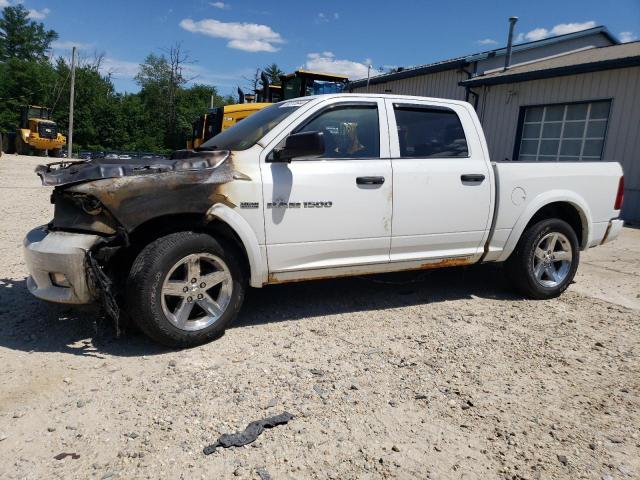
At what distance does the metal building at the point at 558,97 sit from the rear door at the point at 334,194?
1016 centimetres

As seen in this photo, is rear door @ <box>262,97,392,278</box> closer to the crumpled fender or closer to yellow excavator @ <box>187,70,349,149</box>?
the crumpled fender

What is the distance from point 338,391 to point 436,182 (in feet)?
7.23

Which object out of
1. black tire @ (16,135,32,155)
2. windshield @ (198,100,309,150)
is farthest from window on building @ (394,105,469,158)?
black tire @ (16,135,32,155)

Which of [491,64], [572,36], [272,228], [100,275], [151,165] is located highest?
[572,36]

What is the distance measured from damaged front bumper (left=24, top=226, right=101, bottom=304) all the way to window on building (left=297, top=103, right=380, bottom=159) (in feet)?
6.30

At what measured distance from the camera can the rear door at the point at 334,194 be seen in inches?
150

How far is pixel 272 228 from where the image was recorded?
12.5 ft

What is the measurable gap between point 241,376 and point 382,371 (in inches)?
39.0

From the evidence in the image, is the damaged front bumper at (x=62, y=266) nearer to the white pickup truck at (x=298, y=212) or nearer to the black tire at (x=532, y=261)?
the white pickup truck at (x=298, y=212)

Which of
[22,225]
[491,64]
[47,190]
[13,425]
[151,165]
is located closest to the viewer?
[13,425]

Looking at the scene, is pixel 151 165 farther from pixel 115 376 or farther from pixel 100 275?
pixel 115 376

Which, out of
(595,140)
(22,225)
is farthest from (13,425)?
(595,140)

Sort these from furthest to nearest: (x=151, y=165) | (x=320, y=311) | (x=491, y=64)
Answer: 1. (x=491, y=64)
2. (x=320, y=311)
3. (x=151, y=165)

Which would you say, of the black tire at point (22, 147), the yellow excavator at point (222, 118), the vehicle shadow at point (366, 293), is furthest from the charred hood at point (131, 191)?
the black tire at point (22, 147)
